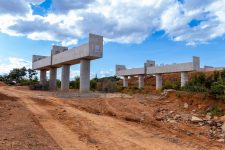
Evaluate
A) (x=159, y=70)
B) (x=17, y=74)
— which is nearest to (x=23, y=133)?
(x=159, y=70)

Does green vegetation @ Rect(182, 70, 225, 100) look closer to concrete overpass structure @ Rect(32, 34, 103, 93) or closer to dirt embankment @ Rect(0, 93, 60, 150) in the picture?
concrete overpass structure @ Rect(32, 34, 103, 93)

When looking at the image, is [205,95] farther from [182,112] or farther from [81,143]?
[81,143]

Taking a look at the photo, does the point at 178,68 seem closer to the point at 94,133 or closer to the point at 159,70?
the point at 159,70

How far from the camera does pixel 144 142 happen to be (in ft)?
25.1

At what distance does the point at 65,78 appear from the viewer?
30750 mm

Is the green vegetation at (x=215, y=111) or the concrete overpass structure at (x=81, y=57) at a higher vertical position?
the concrete overpass structure at (x=81, y=57)

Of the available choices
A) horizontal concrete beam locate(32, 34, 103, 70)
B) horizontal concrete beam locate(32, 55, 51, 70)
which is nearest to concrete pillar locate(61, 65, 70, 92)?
horizontal concrete beam locate(32, 34, 103, 70)

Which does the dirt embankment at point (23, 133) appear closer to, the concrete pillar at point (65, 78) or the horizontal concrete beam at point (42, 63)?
the concrete pillar at point (65, 78)

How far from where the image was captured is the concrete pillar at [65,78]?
101 ft

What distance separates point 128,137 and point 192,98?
8.19 metres

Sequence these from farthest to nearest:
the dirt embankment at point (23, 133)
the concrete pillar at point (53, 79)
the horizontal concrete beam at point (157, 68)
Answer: the concrete pillar at point (53, 79) < the horizontal concrete beam at point (157, 68) < the dirt embankment at point (23, 133)

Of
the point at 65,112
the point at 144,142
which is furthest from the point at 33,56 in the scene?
the point at 144,142

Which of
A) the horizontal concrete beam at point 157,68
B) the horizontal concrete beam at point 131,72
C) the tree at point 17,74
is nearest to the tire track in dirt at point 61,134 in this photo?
the horizontal concrete beam at point 157,68

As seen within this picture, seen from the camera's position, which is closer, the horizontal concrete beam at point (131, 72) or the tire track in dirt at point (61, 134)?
the tire track in dirt at point (61, 134)
